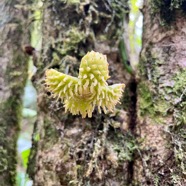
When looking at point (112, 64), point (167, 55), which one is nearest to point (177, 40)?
point (167, 55)

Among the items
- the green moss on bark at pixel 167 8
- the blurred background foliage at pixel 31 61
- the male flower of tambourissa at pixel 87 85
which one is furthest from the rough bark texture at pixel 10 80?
the green moss on bark at pixel 167 8

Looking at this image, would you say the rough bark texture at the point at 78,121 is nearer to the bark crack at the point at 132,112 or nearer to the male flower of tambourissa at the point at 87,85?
the bark crack at the point at 132,112

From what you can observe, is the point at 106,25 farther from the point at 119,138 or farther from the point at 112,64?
the point at 119,138

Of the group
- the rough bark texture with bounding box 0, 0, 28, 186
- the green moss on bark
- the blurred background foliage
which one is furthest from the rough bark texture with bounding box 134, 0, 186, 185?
the rough bark texture with bounding box 0, 0, 28, 186

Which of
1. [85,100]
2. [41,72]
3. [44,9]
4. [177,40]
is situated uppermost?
[44,9]

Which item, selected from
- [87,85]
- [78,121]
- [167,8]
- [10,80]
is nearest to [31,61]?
[10,80]
